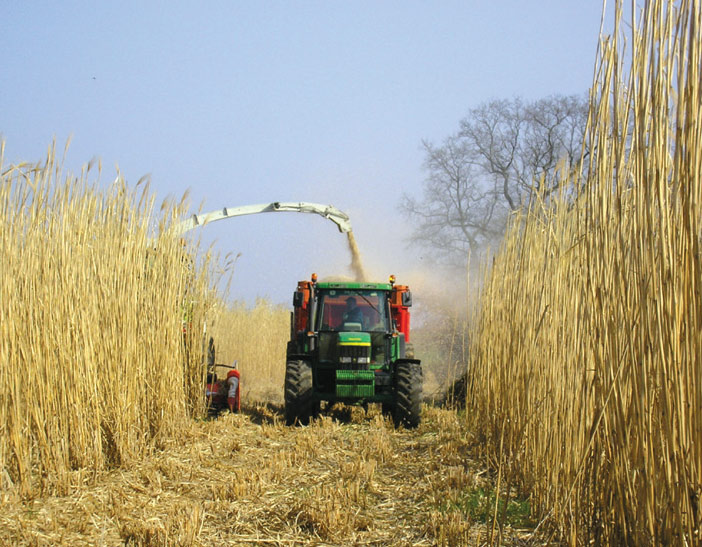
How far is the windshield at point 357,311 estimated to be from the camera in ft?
26.9

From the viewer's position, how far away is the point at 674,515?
181 cm

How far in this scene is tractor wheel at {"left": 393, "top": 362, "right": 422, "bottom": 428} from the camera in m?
7.27

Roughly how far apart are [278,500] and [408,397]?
317cm

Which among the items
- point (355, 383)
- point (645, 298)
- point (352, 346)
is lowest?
point (355, 383)

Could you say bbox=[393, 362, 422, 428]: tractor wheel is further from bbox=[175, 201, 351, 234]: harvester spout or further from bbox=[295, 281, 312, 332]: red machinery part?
bbox=[175, 201, 351, 234]: harvester spout

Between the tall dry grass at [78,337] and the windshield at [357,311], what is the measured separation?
2706 millimetres

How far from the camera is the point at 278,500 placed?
429 centimetres

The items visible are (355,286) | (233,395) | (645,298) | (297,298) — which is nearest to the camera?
(645,298)

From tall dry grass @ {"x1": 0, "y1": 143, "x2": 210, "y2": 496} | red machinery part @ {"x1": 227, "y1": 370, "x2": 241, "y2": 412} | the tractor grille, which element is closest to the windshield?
the tractor grille

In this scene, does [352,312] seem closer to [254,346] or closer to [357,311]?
[357,311]

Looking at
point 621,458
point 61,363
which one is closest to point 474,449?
point 61,363

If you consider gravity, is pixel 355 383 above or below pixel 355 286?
below

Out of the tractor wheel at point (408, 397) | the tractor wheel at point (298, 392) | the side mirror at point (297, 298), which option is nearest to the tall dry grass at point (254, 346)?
the side mirror at point (297, 298)

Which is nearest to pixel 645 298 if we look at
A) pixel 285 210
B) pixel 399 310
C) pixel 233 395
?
pixel 233 395
